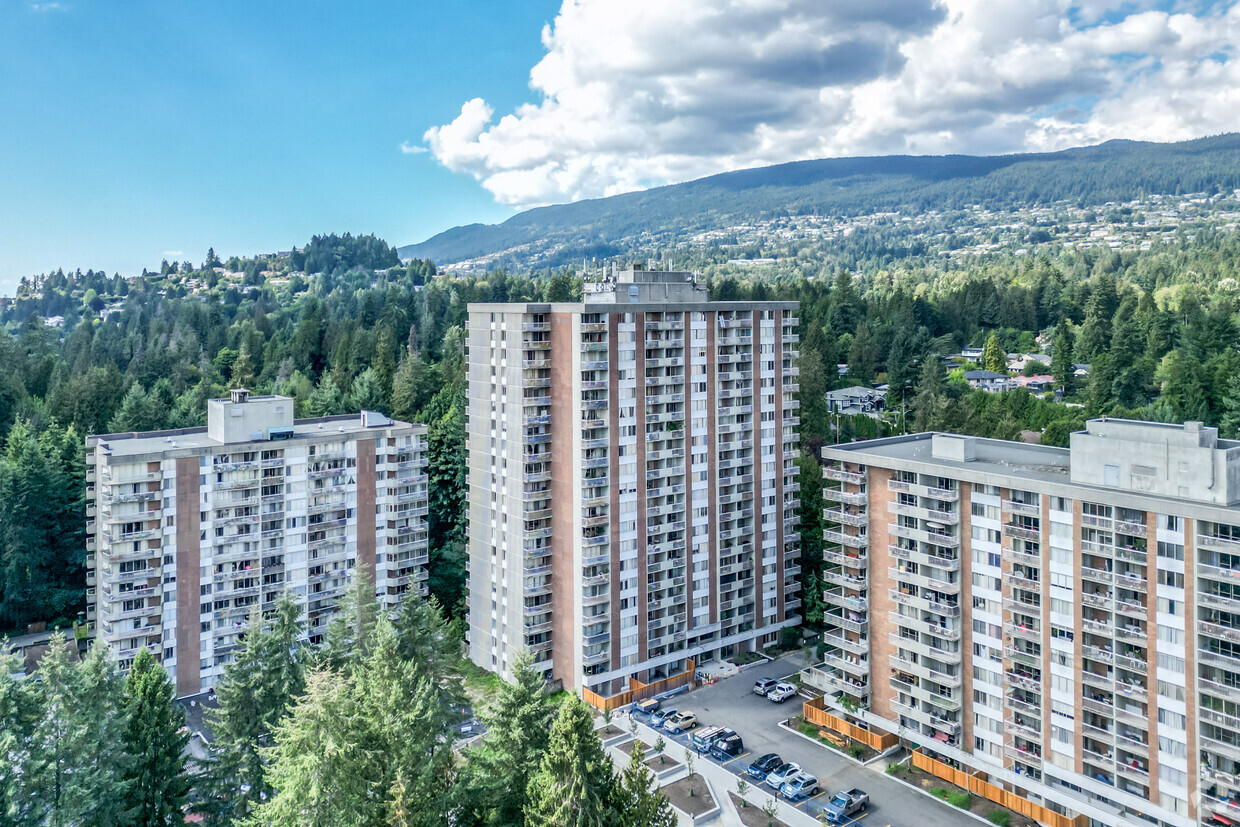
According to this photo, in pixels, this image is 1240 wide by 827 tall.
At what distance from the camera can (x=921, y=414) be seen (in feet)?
278

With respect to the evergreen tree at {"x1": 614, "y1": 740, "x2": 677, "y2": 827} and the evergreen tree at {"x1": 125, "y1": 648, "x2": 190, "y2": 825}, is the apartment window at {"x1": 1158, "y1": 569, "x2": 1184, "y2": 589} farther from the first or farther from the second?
the evergreen tree at {"x1": 125, "y1": 648, "x2": 190, "y2": 825}

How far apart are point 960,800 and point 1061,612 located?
34.0ft

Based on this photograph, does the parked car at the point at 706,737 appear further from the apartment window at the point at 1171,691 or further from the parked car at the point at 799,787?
the apartment window at the point at 1171,691

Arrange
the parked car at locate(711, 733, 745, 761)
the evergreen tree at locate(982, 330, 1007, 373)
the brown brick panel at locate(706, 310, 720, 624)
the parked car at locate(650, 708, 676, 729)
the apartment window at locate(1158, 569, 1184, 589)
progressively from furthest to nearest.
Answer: the evergreen tree at locate(982, 330, 1007, 373)
the brown brick panel at locate(706, 310, 720, 624)
the parked car at locate(650, 708, 676, 729)
the parked car at locate(711, 733, 745, 761)
the apartment window at locate(1158, 569, 1184, 589)

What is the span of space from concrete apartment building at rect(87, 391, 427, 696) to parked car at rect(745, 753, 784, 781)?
21214mm

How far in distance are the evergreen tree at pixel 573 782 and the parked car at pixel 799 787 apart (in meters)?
15.3

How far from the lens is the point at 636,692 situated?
51.5 meters

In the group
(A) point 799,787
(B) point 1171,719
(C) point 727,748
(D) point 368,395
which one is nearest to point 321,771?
(A) point 799,787

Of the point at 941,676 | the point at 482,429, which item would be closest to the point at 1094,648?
the point at 941,676

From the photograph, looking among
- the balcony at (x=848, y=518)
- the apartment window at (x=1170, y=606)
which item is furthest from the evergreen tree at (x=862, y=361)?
the apartment window at (x=1170, y=606)

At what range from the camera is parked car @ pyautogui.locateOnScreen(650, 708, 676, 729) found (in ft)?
159

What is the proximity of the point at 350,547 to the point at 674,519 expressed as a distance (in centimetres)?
2157

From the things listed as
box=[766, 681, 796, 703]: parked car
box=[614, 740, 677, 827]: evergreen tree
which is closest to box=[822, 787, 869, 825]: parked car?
box=[766, 681, 796, 703]: parked car

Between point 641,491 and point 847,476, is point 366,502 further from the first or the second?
point 847,476
